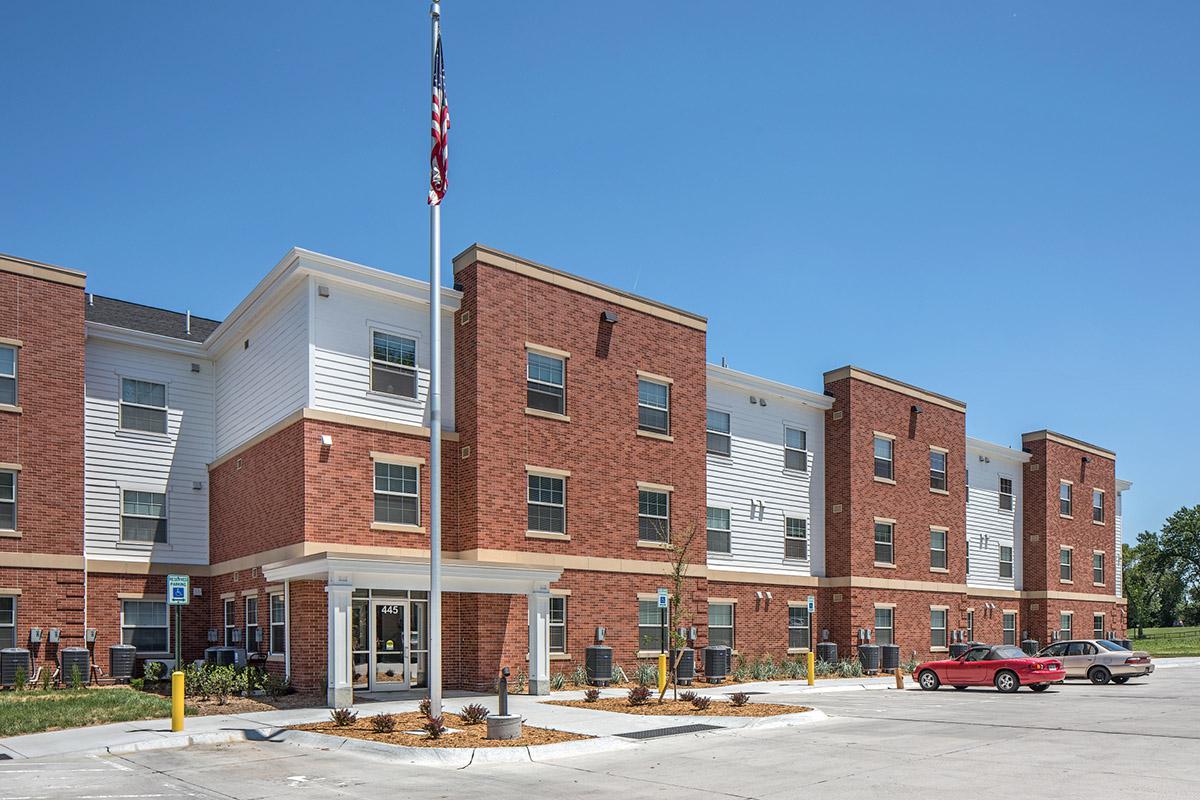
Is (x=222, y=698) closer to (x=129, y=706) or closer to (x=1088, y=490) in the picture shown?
(x=129, y=706)

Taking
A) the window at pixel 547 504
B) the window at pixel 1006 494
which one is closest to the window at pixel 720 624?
the window at pixel 547 504

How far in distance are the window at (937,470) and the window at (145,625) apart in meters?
28.3

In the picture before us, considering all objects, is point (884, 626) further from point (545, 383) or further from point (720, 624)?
point (545, 383)

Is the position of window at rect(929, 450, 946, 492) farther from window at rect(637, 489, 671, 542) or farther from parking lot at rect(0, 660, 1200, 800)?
parking lot at rect(0, 660, 1200, 800)

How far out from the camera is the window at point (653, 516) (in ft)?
101

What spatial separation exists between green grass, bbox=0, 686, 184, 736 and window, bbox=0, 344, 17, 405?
7.38 m

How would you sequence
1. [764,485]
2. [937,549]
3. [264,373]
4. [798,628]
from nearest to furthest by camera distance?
1. [264,373]
2. [764,485]
3. [798,628]
4. [937,549]

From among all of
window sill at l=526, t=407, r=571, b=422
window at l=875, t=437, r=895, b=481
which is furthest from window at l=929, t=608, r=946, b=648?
→ window sill at l=526, t=407, r=571, b=422

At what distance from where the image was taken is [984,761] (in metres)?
15.6

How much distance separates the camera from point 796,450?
38375 millimetres

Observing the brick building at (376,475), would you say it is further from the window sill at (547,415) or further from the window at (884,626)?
the window at (884,626)

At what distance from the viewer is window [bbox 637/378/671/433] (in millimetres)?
31250

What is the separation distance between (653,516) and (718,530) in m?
4.52

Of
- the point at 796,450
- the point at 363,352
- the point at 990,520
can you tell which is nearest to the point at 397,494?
the point at 363,352
